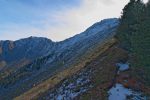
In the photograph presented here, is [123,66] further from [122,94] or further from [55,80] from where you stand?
[55,80]

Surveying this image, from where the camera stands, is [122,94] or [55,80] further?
[55,80]

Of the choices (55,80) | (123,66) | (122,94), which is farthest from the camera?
(55,80)

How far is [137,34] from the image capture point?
53.7 meters

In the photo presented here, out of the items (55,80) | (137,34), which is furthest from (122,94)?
(55,80)

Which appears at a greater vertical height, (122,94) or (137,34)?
(137,34)

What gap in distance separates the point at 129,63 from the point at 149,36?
257 inches

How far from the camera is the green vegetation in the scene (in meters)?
50.2

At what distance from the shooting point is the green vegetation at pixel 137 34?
50250 millimetres

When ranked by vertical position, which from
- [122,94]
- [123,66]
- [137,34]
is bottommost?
[122,94]

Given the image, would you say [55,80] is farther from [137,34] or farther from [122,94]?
[122,94]

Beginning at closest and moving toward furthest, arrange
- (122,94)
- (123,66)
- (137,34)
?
1. (122,94)
2. (137,34)
3. (123,66)

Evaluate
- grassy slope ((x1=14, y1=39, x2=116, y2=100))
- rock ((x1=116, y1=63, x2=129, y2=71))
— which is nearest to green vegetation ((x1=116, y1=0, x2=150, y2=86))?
rock ((x1=116, y1=63, x2=129, y2=71))

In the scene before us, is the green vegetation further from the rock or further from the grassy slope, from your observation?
the grassy slope

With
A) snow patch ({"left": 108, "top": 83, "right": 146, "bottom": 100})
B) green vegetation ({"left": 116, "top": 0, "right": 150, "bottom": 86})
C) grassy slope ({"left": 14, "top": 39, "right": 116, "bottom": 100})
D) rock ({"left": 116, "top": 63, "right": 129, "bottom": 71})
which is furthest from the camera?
grassy slope ({"left": 14, "top": 39, "right": 116, "bottom": 100})
